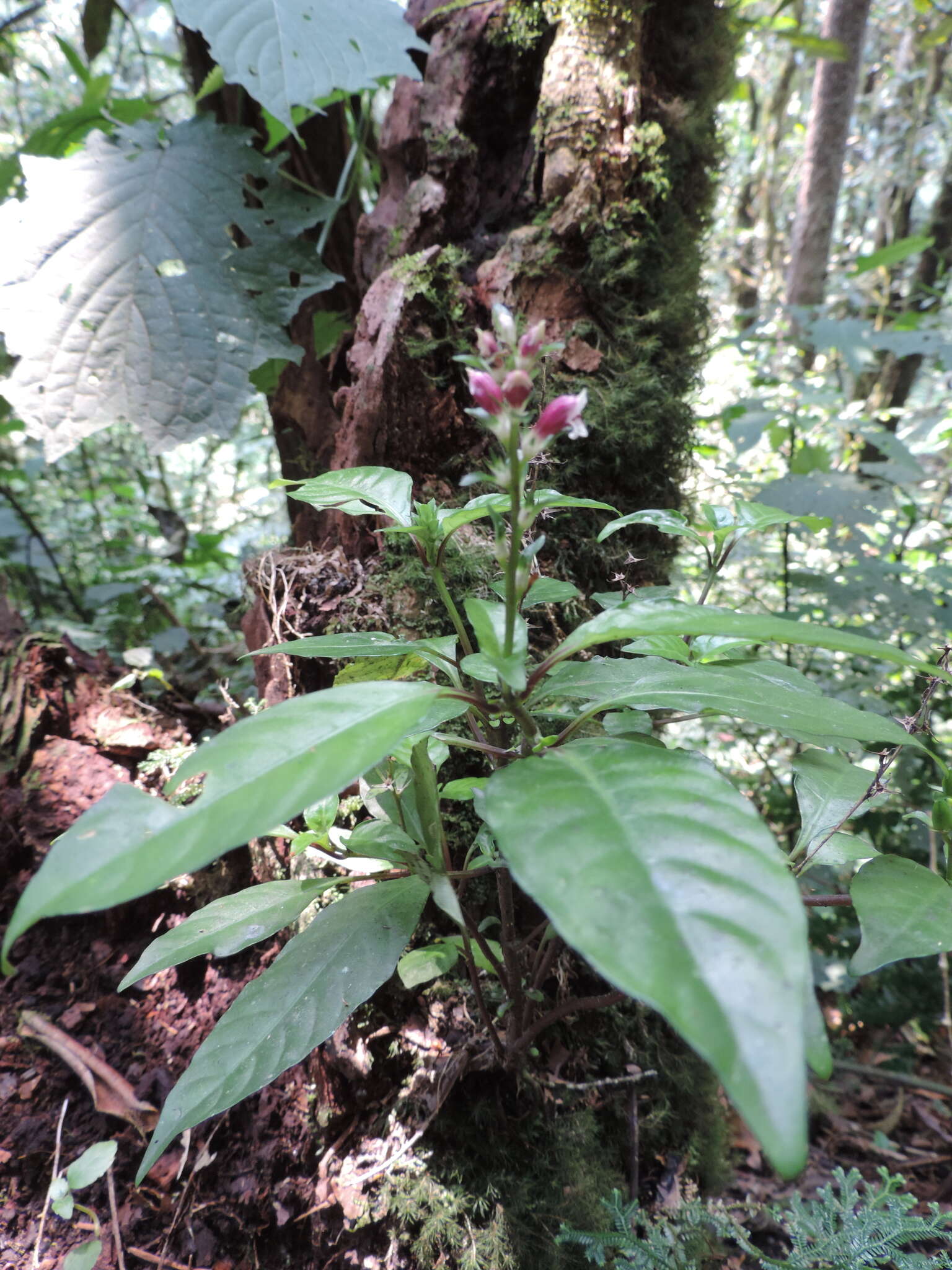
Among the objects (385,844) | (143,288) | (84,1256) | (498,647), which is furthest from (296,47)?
(84,1256)

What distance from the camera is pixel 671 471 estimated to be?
5.13 ft

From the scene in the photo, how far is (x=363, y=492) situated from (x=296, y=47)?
1.32m

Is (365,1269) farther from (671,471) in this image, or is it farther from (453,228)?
(453,228)

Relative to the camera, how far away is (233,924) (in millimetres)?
866

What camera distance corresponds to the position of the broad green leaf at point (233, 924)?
815mm

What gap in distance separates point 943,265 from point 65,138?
17.4ft

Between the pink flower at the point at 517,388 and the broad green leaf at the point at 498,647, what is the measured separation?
196 mm

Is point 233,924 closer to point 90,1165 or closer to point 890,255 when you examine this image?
point 90,1165

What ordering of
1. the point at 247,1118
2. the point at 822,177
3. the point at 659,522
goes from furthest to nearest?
the point at 822,177
the point at 247,1118
the point at 659,522

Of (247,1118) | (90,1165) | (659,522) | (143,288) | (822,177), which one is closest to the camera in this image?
Result: (659,522)

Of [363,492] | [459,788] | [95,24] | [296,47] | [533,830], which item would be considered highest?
[95,24]

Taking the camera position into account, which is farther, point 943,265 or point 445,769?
point 943,265

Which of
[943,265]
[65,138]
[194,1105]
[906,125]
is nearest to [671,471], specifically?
[194,1105]

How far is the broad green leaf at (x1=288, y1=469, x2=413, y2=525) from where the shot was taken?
0.94m
